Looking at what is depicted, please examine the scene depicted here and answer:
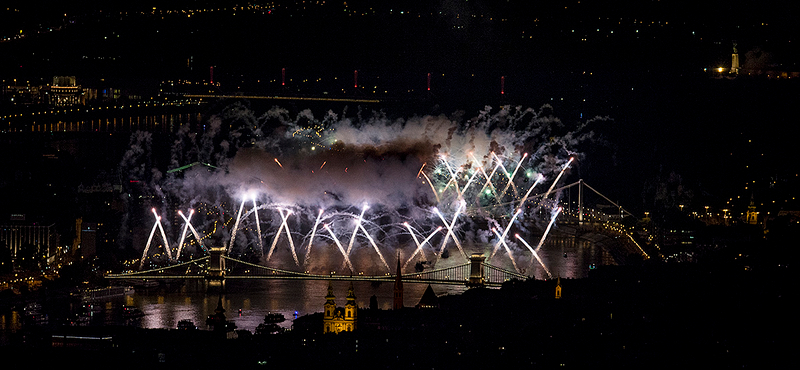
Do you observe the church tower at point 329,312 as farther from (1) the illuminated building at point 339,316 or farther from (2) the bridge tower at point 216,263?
(2) the bridge tower at point 216,263

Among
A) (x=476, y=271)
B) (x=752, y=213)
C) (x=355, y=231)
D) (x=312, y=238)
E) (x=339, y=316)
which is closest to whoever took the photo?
(x=339, y=316)

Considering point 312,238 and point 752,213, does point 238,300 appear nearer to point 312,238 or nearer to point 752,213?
point 312,238

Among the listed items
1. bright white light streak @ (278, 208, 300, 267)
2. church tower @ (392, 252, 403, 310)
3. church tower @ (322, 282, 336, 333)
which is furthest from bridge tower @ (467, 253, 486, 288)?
church tower @ (322, 282, 336, 333)

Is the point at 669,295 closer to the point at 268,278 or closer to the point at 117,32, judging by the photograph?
the point at 268,278

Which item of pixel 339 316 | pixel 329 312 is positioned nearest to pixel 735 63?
pixel 339 316

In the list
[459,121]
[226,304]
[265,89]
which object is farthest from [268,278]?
[265,89]

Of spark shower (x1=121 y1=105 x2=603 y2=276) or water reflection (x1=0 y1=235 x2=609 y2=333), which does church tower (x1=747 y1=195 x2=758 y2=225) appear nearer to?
spark shower (x1=121 y1=105 x2=603 y2=276)
